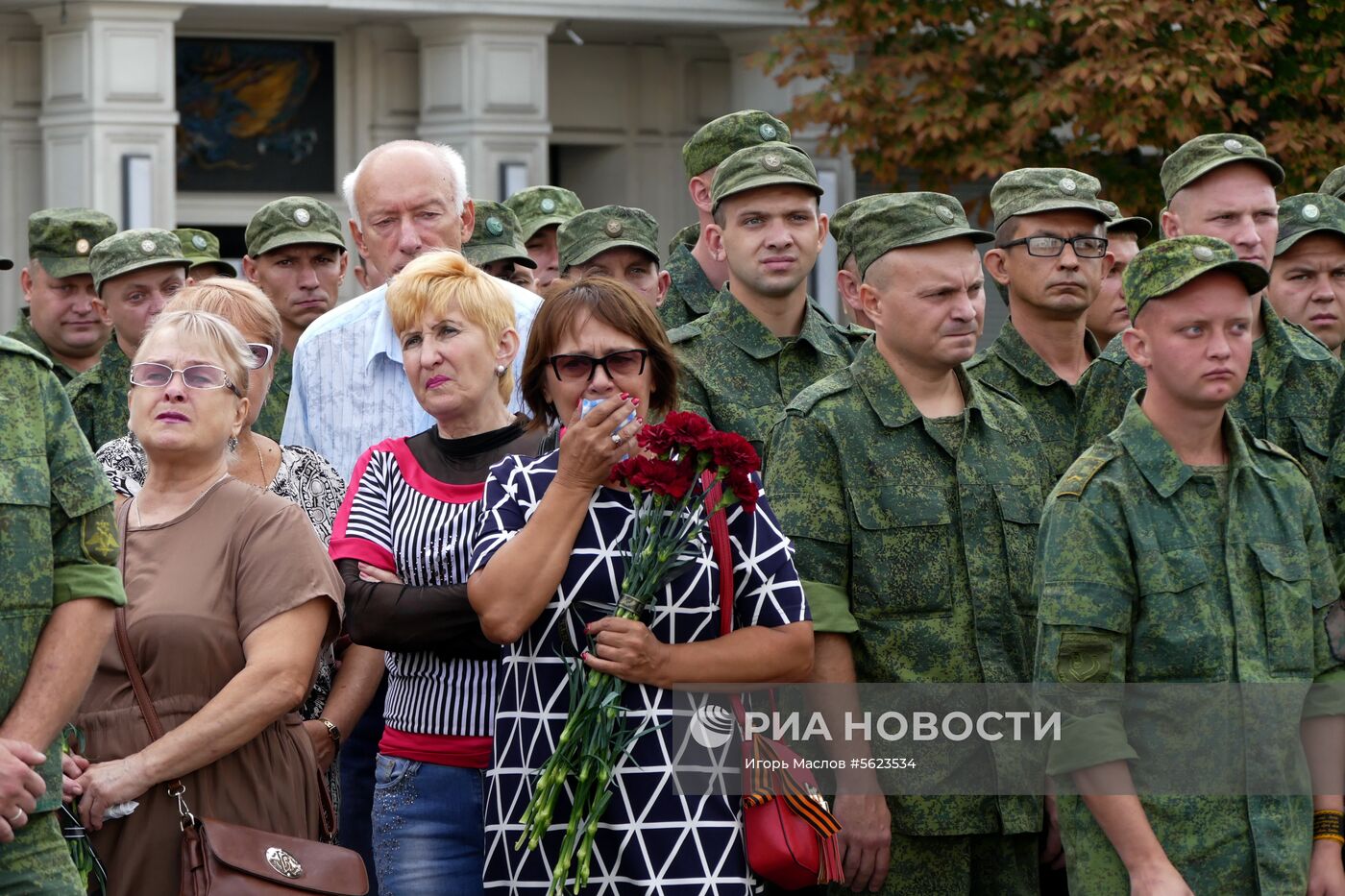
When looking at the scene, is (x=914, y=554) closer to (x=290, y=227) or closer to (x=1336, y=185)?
(x=1336, y=185)

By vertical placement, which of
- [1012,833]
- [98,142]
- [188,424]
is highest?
[98,142]

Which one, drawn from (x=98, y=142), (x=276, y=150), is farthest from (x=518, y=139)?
(x=98, y=142)

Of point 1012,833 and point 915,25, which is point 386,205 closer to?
point 1012,833

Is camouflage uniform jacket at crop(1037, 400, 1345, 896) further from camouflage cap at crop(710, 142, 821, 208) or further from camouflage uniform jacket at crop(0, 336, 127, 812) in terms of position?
camouflage uniform jacket at crop(0, 336, 127, 812)

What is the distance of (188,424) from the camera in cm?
454

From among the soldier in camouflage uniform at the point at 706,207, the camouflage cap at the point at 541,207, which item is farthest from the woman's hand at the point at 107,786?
the camouflage cap at the point at 541,207

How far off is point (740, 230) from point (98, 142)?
33.7 feet

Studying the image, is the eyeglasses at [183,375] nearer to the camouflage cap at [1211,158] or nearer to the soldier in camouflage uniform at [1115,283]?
the camouflage cap at [1211,158]

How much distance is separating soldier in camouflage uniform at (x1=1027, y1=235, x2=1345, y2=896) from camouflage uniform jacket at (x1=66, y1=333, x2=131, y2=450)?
3603mm

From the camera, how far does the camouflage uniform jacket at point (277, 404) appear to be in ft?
22.1

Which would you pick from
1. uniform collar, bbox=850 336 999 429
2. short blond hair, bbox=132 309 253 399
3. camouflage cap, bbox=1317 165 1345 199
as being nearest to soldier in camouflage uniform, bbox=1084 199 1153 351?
camouflage cap, bbox=1317 165 1345 199

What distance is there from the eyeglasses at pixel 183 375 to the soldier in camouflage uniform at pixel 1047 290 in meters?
2.16

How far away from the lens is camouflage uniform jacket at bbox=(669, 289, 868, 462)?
549 cm

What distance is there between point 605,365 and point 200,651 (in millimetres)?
1016
